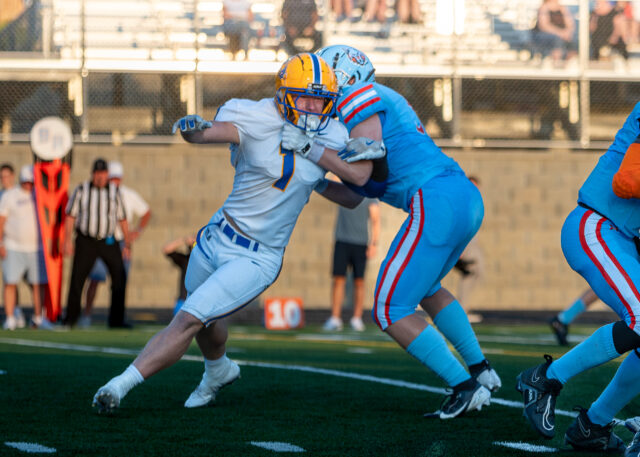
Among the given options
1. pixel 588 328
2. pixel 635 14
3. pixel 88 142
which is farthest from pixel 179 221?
pixel 635 14

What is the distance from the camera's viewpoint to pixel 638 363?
427 cm

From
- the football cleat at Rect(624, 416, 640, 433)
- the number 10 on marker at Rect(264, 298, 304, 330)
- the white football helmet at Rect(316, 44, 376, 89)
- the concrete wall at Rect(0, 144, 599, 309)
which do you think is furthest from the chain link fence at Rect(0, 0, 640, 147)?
the football cleat at Rect(624, 416, 640, 433)

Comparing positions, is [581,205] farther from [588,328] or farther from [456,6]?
[456,6]

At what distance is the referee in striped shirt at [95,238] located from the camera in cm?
1133

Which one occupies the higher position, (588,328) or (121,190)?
(121,190)

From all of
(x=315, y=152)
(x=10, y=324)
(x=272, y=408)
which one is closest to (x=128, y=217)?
(x=10, y=324)

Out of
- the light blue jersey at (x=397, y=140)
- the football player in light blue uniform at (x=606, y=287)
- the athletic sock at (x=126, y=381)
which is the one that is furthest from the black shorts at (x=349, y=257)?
the football player in light blue uniform at (x=606, y=287)

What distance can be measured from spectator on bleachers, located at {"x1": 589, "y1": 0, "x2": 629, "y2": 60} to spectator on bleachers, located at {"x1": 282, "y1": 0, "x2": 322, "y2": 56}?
425 centimetres

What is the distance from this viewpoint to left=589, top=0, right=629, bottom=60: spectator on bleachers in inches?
671

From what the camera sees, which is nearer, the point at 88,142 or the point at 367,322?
the point at 367,322

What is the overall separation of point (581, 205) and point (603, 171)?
0.57 feet

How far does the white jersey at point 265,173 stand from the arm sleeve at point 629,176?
1396 millimetres

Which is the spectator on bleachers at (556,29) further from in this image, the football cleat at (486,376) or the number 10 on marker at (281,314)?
the football cleat at (486,376)

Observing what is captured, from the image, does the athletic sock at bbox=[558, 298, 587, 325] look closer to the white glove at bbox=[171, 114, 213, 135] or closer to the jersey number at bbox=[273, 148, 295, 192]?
the jersey number at bbox=[273, 148, 295, 192]
